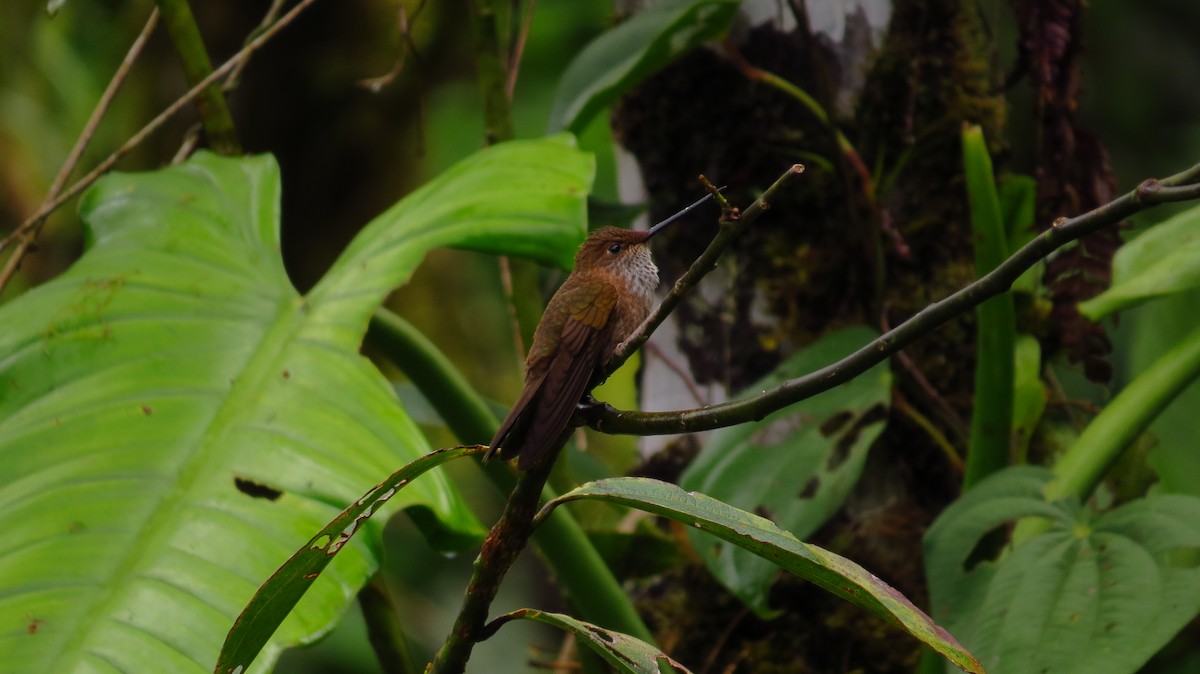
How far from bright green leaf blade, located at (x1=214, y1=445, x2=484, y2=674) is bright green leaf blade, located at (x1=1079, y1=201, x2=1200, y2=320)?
134cm

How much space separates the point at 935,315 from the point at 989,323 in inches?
42.7

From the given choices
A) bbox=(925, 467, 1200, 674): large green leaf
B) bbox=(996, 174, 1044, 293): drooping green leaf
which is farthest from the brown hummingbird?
bbox=(996, 174, 1044, 293): drooping green leaf

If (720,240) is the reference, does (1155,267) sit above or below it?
below

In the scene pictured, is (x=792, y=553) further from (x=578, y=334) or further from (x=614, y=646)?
(x=578, y=334)

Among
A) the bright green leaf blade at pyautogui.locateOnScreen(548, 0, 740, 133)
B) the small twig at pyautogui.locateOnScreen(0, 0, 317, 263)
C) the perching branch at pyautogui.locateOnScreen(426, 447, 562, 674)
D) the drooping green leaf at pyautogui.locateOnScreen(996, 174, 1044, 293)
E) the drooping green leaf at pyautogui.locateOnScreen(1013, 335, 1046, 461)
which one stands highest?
the small twig at pyautogui.locateOnScreen(0, 0, 317, 263)

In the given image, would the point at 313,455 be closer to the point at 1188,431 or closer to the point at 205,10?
the point at 1188,431

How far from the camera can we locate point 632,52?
2451 millimetres

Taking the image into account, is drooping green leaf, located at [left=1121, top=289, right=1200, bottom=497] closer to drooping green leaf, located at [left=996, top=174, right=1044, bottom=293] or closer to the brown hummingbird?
drooping green leaf, located at [left=996, top=174, right=1044, bottom=293]

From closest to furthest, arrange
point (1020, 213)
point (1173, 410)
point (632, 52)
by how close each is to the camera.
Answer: point (1020, 213) < point (632, 52) < point (1173, 410)

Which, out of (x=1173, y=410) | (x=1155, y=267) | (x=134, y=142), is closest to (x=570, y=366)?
(x=1155, y=267)

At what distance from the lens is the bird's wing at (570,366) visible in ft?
3.96

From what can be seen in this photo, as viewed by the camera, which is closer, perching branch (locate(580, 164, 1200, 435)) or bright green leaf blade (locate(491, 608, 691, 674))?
perching branch (locate(580, 164, 1200, 435))

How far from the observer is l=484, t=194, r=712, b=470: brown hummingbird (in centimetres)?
126

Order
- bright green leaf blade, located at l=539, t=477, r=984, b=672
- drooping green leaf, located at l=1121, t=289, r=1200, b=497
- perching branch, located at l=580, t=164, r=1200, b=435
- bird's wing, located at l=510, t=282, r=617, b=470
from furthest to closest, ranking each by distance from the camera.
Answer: drooping green leaf, located at l=1121, t=289, r=1200, b=497 → bird's wing, located at l=510, t=282, r=617, b=470 → bright green leaf blade, located at l=539, t=477, r=984, b=672 → perching branch, located at l=580, t=164, r=1200, b=435
